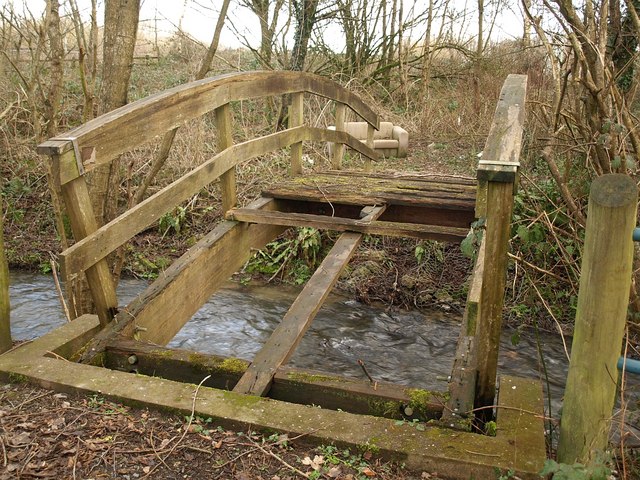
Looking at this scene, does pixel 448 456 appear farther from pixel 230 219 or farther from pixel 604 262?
pixel 230 219

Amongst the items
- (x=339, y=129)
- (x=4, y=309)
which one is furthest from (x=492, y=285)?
Answer: (x=339, y=129)

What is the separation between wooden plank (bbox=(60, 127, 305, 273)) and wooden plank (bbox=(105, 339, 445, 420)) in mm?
487

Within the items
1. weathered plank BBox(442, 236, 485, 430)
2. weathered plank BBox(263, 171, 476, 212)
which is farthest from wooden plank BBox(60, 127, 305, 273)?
weathered plank BBox(442, 236, 485, 430)

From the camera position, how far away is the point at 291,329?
10.5ft

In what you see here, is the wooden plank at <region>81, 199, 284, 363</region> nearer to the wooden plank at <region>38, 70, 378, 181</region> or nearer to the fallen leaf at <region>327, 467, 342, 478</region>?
the wooden plank at <region>38, 70, 378, 181</region>

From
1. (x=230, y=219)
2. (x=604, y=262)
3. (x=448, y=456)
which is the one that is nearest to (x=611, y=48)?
(x=230, y=219)

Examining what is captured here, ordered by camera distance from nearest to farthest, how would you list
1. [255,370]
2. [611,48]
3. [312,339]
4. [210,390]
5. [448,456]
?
[448,456] → [210,390] → [255,370] → [611,48] → [312,339]

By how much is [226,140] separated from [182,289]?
119 centimetres

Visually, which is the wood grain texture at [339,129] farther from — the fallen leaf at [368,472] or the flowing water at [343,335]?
the fallen leaf at [368,472]

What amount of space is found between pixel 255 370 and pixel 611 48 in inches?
194

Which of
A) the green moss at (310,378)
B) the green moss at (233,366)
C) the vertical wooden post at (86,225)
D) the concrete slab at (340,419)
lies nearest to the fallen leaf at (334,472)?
the concrete slab at (340,419)

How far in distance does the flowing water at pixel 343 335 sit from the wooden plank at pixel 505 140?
117 inches

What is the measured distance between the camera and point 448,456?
83.3 inches

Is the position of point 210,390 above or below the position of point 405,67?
below
